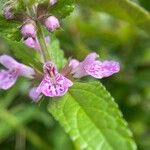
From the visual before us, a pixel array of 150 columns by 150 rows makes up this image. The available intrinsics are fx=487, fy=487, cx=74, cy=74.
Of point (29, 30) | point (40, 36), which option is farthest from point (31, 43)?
point (29, 30)

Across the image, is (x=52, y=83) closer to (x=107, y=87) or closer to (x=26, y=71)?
(x=26, y=71)

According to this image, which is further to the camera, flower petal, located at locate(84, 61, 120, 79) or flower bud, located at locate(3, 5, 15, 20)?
flower petal, located at locate(84, 61, 120, 79)

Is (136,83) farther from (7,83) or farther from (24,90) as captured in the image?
(7,83)

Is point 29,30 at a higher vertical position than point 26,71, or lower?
higher

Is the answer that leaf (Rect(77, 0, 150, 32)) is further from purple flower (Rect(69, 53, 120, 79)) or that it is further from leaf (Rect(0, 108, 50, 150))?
leaf (Rect(0, 108, 50, 150))

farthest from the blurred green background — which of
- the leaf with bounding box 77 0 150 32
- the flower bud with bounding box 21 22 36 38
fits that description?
the flower bud with bounding box 21 22 36 38

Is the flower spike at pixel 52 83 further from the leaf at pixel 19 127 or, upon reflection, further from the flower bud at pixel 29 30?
the leaf at pixel 19 127

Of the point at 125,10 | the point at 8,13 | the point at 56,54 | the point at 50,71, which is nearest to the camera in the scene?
the point at 8,13
